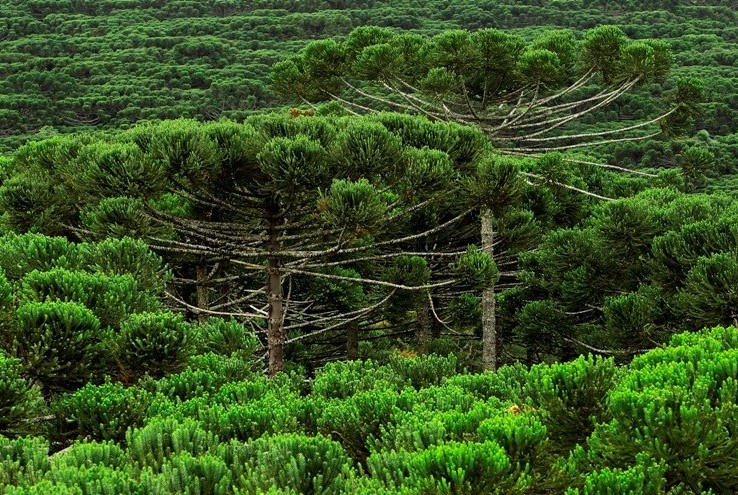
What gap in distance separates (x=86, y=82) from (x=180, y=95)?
981cm

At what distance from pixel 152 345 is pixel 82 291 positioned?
2.63 ft

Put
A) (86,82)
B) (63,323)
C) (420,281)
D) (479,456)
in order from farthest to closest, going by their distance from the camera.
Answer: (86,82) < (420,281) < (63,323) < (479,456)

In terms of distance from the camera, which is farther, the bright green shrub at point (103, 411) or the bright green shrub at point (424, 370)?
the bright green shrub at point (424, 370)

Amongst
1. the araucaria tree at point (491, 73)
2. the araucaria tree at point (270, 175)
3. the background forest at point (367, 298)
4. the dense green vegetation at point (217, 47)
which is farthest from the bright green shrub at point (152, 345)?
the dense green vegetation at point (217, 47)

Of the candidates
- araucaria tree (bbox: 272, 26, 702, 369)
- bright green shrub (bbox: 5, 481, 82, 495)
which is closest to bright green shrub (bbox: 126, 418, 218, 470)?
bright green shrub (bbox: 5, 481, 82, 495)

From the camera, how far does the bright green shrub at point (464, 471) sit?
100 inches

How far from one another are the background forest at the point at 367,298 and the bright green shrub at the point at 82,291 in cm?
2

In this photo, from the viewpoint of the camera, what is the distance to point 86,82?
51.4 meters

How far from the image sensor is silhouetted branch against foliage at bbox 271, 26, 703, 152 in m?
11.0

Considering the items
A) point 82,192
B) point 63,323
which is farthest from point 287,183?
point 63,323

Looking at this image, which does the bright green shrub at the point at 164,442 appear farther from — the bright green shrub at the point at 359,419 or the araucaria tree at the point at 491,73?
the araucaria tree at the point at 491,73

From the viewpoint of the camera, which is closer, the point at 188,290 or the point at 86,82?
the point at 188,290

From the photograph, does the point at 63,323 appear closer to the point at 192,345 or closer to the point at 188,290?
the point at 192,345

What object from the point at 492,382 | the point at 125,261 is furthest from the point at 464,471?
the point at 125,261
